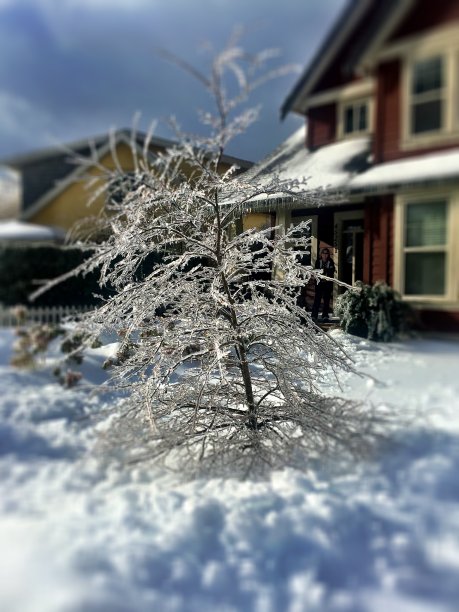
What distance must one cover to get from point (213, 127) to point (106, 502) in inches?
67.6

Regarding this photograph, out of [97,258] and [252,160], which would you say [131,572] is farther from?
[252,160]

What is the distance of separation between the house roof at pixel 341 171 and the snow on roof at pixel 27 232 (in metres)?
1.14

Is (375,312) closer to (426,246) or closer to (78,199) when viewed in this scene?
(426,246)

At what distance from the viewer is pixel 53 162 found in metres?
2.18

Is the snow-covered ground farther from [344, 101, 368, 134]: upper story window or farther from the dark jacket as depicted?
[344, 101, 368, 134]: upper story window

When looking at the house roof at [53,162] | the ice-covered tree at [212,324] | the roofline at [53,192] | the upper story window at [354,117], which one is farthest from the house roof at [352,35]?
the roofline at [53,192]

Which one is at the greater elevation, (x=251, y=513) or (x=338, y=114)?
(x=338, y=114)

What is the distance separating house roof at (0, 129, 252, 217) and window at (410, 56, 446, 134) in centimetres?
109

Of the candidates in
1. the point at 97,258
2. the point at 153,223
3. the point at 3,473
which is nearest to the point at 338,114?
the point at 153,223

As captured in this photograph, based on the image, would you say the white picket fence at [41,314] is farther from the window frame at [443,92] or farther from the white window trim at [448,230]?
the window frame at [443,92]

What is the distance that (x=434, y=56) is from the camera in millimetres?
1367

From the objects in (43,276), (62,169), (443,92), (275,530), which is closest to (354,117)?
(443,92)

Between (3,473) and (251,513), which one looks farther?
(3,473)

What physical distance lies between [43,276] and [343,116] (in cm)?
174
